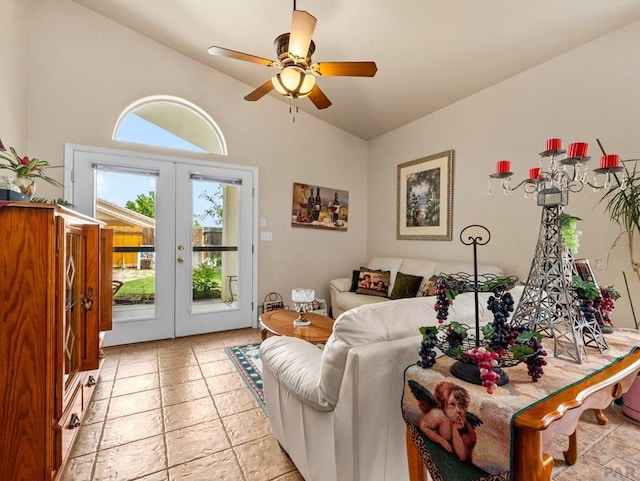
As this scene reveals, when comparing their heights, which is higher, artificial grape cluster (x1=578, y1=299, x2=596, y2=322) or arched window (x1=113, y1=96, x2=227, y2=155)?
arched window (x1=113, y1=96, x2=227, y2=155)

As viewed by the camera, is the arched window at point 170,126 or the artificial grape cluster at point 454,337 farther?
the arched window at point 170,126

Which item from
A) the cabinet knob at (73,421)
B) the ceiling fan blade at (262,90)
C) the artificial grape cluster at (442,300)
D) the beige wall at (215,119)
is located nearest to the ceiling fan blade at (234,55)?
the ceiling fan blade at (262,90)

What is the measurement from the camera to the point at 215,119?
3.75m

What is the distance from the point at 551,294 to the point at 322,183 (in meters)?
3.66

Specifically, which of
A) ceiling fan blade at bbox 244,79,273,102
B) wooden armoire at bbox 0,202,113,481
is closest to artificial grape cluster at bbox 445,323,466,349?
wooden armoire at bbox 0,202,113,481

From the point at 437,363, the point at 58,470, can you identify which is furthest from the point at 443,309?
the point at 58,470

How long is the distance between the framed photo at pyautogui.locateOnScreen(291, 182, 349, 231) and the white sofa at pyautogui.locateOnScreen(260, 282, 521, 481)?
3.21 m

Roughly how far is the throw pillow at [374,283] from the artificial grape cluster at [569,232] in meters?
2.82

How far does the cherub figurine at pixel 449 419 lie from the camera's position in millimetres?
788

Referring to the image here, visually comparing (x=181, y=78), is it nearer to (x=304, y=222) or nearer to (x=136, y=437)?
(x=304, y=222)

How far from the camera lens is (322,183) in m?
4.57

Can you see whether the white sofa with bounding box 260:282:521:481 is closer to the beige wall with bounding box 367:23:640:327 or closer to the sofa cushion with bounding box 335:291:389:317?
the beige wall with bounding box 367:23:640:327

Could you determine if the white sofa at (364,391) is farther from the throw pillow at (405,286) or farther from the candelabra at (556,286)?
the throw pillow at (405,286)

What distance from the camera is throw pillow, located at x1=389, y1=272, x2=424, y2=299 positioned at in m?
3.57
